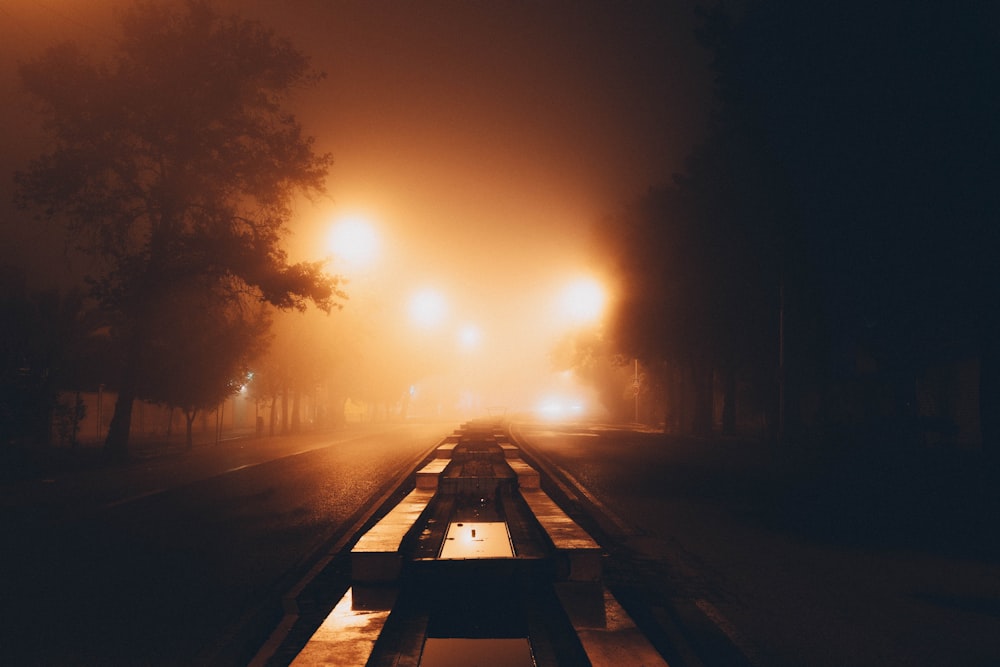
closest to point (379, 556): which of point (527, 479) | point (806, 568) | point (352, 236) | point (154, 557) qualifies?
point (154, 557)

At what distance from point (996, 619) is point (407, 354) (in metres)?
68.2

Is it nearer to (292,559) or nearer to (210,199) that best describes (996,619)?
(292,559)

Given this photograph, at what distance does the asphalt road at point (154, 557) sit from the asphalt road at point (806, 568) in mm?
3284

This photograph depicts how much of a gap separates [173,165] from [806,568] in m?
23.4

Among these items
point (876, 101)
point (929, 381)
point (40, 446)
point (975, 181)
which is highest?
point (876, 101)

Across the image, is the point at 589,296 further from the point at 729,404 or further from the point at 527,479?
the point at 527,479

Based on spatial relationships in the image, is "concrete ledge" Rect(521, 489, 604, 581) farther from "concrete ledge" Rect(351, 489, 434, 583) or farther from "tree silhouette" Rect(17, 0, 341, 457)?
"tree silhouette" Rect(17, 0, 341, 457)

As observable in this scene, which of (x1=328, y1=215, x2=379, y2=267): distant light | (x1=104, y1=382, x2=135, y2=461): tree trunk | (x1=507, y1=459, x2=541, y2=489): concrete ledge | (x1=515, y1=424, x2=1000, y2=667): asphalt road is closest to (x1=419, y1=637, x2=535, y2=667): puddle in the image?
(x1=515, y1=424, x2=1000, y2=667): asphalt road

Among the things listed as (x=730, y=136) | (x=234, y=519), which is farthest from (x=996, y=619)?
(x=730, y=136)

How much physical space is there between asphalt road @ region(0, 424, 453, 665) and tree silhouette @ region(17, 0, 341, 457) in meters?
9.18

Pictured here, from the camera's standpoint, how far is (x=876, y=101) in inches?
696

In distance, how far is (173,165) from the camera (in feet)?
83.9

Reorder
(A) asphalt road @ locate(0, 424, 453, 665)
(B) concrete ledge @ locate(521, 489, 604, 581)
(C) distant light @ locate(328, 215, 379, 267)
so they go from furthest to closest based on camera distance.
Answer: (C) distant light @ locate(328, 215, 379, 267) → (B) concrete ledge @ locate(521, 489, 604, 581) → (A) asphalt road @ locate(0, 424, 453, 665)

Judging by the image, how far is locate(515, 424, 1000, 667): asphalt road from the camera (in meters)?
5.48
